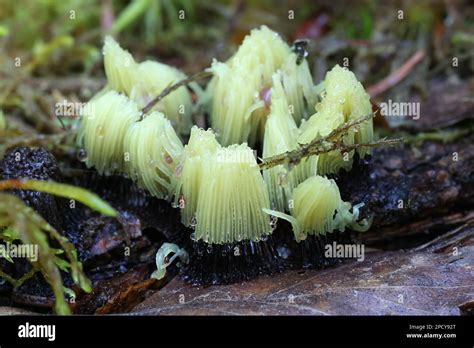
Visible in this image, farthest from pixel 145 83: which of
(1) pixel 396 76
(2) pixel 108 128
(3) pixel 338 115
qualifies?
(1) pixel 396 76

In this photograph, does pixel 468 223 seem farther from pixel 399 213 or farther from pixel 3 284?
pixel 3 284

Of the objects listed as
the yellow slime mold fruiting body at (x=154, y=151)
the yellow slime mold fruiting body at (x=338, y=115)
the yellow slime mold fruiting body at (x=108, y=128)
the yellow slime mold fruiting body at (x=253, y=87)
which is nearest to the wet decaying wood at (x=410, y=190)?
the yellow slime mold fruiting body at (x=338, y=115)

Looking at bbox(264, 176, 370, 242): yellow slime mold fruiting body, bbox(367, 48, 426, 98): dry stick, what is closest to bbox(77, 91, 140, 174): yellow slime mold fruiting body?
bbox(264, 176, 370, 242): yellow slime mold fruiting body

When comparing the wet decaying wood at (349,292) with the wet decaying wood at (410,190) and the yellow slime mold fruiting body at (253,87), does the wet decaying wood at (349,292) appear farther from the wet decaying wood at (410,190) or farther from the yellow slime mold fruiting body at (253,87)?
the yellow slime mold fruiting body at (253,87)

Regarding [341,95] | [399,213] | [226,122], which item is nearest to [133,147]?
[226,122]

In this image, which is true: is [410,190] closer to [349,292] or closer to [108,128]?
[349,292]

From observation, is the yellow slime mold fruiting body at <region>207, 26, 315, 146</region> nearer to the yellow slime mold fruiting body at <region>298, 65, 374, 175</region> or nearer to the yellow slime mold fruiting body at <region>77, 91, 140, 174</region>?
the yellow slime mold fruiting body at <region>298, 65, 374, 175</region>
